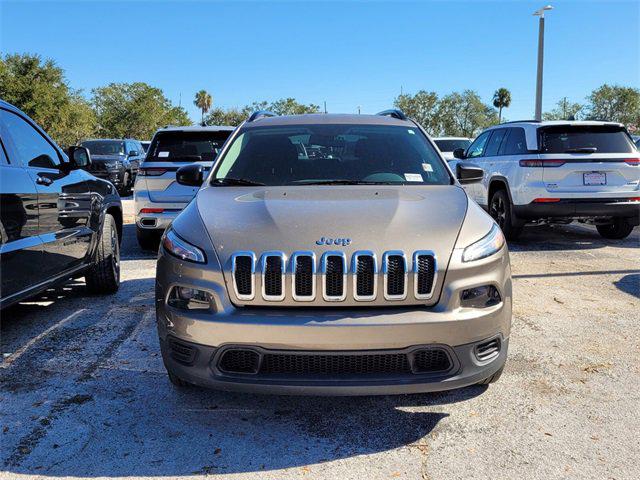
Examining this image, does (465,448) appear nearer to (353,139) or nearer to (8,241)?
(353,139)

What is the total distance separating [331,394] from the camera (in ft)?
8.55

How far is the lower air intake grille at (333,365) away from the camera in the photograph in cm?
265

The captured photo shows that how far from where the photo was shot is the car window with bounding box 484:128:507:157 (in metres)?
9.35

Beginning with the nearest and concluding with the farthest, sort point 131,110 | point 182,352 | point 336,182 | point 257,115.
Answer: point 182,352
point 336,182
point 257,115
point 131,110

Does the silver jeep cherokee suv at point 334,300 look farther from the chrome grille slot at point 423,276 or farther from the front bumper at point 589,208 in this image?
the front bumper at point 589,208

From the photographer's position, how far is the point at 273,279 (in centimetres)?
269

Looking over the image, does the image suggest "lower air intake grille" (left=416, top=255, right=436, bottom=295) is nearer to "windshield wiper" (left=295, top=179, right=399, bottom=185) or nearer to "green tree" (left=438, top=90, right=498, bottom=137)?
"windshield wiper" (left=295, top=179, right=399, bottom=185)

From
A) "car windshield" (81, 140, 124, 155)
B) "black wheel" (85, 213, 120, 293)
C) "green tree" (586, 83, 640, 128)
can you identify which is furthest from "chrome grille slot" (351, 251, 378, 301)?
"green tree" (586, 83, 640, 128)

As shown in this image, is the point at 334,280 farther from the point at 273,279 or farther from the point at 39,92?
the point at 39,92

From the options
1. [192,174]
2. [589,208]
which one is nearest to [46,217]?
[192,174]

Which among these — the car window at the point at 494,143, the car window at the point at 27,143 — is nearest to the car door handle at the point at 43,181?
the car window at the point at 27,143

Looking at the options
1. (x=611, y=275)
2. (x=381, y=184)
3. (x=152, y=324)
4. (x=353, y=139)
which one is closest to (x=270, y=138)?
(x=353, y=139)

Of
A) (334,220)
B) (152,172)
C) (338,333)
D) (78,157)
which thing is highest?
(78,157)

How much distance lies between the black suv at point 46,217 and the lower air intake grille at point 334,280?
7.04ft
